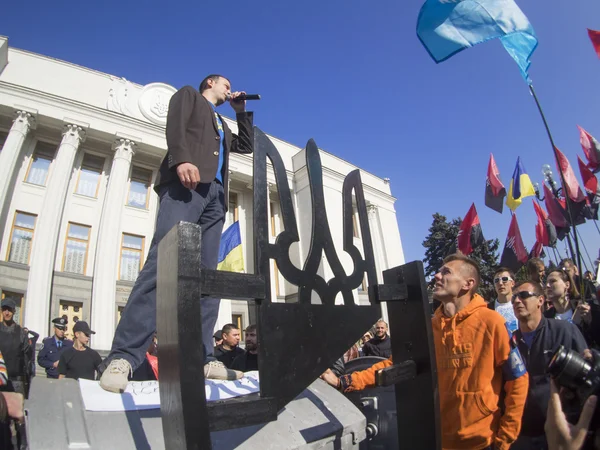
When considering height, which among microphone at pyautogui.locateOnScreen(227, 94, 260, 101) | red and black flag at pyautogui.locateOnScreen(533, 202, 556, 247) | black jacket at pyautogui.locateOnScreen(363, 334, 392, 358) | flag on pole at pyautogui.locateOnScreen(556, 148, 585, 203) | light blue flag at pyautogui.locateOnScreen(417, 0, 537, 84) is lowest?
black jacket at pyautogui.locateOnScreen(363, 334, 392, 358)

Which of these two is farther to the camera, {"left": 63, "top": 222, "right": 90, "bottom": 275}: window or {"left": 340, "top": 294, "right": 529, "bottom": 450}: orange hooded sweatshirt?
{"left": 63, "top": 222, "right": 90, "bottom": 275}: window

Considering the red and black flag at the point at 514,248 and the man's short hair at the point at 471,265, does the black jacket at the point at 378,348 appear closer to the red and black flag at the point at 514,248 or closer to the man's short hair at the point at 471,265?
the man's short hair at the point at 471,265

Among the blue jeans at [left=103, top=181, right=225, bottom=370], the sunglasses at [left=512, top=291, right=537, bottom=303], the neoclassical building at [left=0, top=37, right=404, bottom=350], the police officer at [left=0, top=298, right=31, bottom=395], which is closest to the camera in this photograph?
the blue jeans at [left=103, top=181, right=225, bottom=370]

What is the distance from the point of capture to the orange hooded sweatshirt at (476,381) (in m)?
1.88

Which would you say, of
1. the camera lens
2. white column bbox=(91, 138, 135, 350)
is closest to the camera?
the camera lens

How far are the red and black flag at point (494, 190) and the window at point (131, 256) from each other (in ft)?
52.5

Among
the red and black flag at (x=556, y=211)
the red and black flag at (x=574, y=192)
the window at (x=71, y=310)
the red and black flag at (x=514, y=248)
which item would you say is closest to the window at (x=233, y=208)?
the window at (x=71, y=310)

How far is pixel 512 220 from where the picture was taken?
11.9m

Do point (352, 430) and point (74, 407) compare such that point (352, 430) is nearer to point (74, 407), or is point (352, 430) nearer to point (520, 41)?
point (74, 407)

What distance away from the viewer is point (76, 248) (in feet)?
59.3

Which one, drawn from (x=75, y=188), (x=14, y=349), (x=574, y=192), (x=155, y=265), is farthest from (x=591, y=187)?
(x=75, y=188)

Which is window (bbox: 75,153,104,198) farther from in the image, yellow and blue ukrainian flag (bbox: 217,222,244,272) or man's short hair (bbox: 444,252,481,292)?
man's short hair (bbox: 444,252,481,292)

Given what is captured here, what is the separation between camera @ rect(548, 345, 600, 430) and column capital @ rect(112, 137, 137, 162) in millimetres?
21205

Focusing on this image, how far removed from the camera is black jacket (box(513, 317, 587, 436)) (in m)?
2.43
